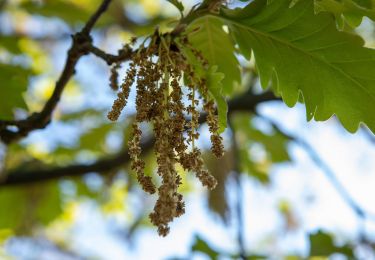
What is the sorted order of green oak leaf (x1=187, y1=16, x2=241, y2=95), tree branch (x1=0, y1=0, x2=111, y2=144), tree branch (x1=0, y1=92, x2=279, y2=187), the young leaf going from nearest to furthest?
the young leaf < tree branch (x1=0, y1=0, x2=111, y2=144) < green oak leaf (x1=187, y1=16, x2=241, y2=95) < tree branch (x1=0, y1=92, x2=279, y2=187)

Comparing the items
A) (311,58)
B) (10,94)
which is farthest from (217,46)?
(10,94)

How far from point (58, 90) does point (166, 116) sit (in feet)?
2.42

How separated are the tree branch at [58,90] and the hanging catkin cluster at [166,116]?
384mm

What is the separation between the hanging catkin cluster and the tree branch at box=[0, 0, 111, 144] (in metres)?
0.38

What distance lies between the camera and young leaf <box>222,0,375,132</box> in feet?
5.88

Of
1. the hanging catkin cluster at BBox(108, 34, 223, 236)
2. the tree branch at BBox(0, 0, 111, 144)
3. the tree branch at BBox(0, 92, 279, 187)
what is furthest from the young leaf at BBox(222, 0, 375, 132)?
the tree branch at BBox(0, 92, 279, 187)

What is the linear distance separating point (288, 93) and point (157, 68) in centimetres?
46

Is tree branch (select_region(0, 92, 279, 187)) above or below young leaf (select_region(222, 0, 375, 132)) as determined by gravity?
above

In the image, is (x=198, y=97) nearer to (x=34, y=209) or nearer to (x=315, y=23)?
(x=315, y=23)

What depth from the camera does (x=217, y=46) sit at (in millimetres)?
2252

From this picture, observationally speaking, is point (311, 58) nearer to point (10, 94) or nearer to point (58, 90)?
point (58, 90)

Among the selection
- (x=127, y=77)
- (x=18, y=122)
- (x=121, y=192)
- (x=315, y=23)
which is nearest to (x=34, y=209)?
(x=121, y=192)

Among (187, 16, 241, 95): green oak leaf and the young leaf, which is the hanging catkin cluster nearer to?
the young leaf

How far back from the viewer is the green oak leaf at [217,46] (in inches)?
86.4
